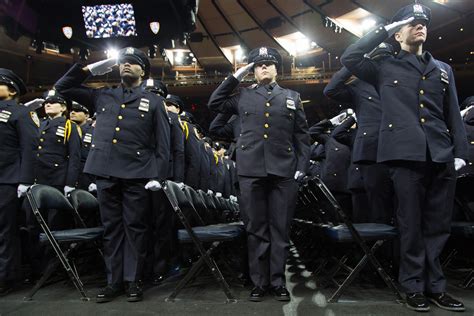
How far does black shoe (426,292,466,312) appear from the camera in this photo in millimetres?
2329

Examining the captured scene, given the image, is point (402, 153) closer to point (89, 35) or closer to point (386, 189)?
point (386, 189)

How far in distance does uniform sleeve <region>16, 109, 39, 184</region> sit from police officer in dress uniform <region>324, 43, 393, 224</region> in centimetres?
257

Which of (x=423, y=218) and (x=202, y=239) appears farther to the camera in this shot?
(x=202, y=239)

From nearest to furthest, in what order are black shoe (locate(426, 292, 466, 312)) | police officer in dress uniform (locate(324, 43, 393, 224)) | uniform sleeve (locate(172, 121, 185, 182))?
black shoe (locate(426, 292, 466, 312)), police officer in dress uniform (locate(324, 43, 393, 224)), uniform sleeve (locate(172, 121, 185, 182))

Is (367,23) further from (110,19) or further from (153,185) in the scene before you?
(153,185)

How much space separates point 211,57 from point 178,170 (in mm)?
16400

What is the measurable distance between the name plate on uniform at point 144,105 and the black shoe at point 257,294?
1595 millimetres

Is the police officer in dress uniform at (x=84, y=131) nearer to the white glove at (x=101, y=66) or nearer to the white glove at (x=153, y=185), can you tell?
the white glove at (x=101, y=66)

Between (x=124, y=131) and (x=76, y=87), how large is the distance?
616mm

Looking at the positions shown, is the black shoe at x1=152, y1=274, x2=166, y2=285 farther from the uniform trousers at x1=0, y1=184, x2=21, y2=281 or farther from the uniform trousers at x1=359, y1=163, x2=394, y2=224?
the uniform trousers at x1=359, y1=163, x2=394, y2=224

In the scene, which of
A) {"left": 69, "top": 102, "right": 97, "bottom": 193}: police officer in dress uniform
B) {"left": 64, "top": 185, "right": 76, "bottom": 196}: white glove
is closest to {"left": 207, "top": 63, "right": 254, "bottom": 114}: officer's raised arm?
{"left": 64, "top": 185, "right": 76, "bottom": 196}: white glove

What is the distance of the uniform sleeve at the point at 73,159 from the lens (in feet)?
13.1

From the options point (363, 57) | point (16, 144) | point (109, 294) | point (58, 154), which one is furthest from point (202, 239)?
point (58, 154)

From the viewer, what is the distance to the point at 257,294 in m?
2.73
